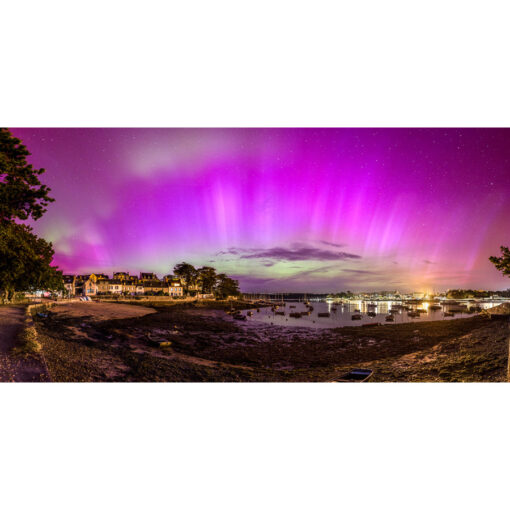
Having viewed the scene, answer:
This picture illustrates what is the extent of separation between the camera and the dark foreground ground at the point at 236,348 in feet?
15.6

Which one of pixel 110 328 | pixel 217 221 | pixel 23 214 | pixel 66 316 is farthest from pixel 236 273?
pixel 23 214

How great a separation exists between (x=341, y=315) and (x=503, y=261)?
2.62 meters

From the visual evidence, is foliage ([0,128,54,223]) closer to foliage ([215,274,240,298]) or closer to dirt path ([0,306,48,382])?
dirt path ([0,306,48,382])

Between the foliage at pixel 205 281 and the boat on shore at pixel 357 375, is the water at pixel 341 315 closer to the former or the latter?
the foliage at pixel 205 281

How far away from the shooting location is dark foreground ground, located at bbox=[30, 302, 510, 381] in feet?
15.6

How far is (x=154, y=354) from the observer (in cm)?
485

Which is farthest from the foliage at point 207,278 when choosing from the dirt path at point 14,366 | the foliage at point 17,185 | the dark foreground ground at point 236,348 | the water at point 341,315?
the dirt path at point 14,366

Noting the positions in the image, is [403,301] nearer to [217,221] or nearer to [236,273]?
[236,273]

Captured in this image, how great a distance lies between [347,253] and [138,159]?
360 centimetres

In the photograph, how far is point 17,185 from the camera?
14.1ft

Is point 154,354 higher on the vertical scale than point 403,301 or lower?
lower

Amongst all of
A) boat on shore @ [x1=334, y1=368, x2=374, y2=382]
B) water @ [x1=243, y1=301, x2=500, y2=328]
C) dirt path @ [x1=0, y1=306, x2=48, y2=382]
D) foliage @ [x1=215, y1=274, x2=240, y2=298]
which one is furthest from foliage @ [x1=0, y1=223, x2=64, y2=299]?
boat on shore @ [x1=334, y1=368, x2=374, y2=382]

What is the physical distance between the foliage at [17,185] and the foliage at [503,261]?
6.81m
